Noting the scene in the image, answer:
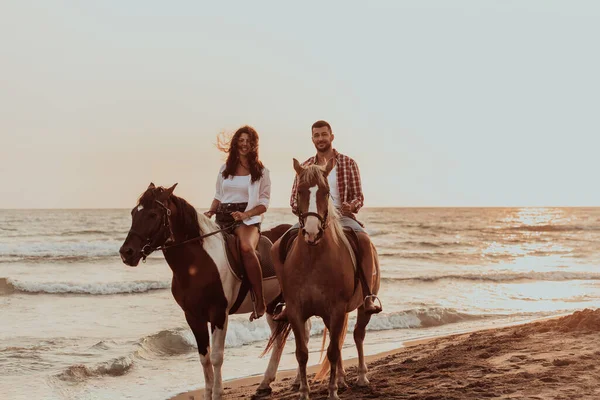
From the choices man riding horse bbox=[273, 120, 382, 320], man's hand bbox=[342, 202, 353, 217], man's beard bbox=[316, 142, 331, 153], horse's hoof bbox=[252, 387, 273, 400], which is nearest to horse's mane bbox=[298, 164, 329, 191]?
man riding horse bbox=[273, 120, 382, 320]

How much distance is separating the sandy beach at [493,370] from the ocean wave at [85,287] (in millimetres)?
10425

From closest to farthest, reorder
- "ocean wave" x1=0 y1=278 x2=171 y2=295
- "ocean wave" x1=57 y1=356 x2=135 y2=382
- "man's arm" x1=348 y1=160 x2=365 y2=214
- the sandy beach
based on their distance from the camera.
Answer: the sandy beach → "man's arm" x1=348 y1=160 x2=365 y2=214 → "ocean wave" x1=57 y1=356 x2=135 y2=382 → "ocean wave" x1=0 y1=278 x2=171 y2=295

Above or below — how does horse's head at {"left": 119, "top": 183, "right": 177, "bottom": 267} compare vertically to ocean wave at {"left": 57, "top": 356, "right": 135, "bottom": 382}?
above

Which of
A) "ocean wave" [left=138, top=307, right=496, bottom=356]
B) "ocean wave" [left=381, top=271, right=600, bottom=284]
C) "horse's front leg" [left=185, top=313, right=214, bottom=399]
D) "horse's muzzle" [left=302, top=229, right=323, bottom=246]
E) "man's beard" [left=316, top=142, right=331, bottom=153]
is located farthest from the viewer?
"ocean wave" [left=381, top=271, right=600, bottom=284]

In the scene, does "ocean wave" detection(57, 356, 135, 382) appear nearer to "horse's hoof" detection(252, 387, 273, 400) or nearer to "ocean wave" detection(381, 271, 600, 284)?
"horse's hoof" detection(252, 387, 273, 400)

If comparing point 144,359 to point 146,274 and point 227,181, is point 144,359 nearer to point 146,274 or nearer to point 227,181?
point 227,181

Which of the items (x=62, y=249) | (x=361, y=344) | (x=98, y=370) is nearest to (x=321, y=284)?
(x=361, y=344)

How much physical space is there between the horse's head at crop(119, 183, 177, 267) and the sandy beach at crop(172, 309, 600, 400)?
6.71ft

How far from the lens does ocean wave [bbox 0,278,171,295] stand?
1703 centimetres

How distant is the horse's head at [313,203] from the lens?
4.59 meters

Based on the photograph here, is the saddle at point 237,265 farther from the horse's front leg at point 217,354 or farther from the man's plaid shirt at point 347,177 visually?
the man's plaid shirt at point 347,177

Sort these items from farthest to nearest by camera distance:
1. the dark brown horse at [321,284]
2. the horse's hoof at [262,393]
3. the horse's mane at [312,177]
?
the horse's hoof at [262,393], the dark brown horse at [321,284], the horse's mane at [312,177]

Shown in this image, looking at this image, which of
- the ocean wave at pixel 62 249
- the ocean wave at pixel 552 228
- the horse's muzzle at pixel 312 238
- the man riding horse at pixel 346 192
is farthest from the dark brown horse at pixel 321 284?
the ocean wave at pixel 552 228

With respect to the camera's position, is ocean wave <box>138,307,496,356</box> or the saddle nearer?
the saddle
